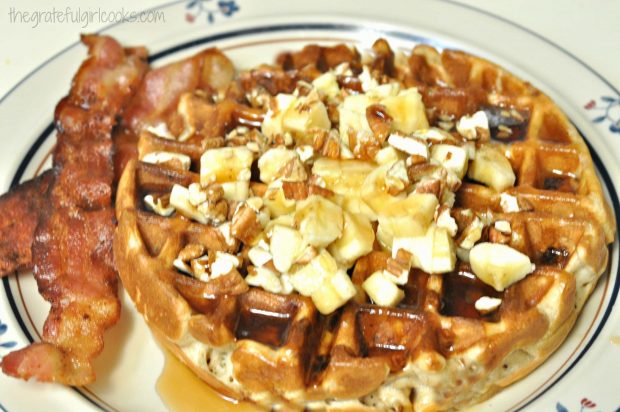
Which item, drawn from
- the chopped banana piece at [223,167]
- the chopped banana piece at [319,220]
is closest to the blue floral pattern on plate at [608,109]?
the chopped banana piece at [319,220]

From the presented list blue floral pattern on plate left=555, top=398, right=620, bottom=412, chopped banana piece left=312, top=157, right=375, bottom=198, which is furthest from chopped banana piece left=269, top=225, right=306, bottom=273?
blue floral pattern on plate left=555, top=398, right=620, bottom=412

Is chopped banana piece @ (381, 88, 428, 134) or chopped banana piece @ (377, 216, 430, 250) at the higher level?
chopped banana piece @ (381, 88, 428, 134)

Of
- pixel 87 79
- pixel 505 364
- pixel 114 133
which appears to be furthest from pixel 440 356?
pixel 87 79

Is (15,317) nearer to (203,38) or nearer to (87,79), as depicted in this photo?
(87,79)

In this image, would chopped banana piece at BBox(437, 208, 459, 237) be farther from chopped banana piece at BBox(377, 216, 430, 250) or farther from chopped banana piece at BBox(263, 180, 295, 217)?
chopped banana piece at BBox(263, 180, 295, 217)

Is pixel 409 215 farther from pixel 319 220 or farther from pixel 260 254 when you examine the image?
pixel 260 254

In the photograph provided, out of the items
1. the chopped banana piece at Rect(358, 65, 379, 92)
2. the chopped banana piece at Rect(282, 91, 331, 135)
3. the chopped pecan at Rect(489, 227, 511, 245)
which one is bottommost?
the chopped pecan at Rect(489, 227, 511, 245)
